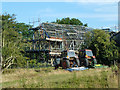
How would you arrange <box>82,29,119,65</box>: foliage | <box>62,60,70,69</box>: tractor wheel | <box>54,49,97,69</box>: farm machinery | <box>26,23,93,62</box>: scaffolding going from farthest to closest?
<box>26,23,93,62</box>: scaffolding, <box>82,29,119,65</box>: foliage, <box>54,49,97,69</box>: farm machinery, <box>62,60,70,69</box>: tractor wheel

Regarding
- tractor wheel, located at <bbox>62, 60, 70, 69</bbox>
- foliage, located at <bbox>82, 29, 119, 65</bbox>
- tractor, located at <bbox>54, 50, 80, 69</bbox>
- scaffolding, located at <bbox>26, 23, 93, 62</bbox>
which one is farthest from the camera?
scaffolding, located at <bbox>26, 23, 93, 62</bbox>

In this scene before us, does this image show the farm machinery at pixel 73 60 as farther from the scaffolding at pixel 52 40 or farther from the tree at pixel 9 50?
the scaffolding at pixel 52 40

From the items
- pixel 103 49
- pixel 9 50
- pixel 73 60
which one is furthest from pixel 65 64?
pixel 103 49

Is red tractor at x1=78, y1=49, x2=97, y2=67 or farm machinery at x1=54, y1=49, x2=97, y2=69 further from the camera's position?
red tractor at x1=78, y1=49, x2=97, y2=67

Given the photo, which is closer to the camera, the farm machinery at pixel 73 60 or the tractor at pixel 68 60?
the tractor at pixel 68 60

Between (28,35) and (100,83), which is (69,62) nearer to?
(100,83)

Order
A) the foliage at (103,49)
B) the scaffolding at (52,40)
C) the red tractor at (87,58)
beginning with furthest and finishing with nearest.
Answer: the scaffolding at (52,40), the foliage at (103,49), the red tractor at (87,58)

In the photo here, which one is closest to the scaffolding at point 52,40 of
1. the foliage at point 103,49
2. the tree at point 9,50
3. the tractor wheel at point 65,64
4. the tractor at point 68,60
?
the foliage at point 103,49

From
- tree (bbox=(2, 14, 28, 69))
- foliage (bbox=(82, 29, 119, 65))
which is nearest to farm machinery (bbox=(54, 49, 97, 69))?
foliage (bbox=(82, 29, 119, 65))

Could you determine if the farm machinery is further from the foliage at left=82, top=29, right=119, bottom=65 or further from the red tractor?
the foliage at left=82, top=29, right=119, bottom=65

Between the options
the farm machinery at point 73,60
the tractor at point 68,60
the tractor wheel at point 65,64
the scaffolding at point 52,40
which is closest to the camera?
the tractor wheel at point 65,64

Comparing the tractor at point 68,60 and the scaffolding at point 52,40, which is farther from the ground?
the scaffolding at point 52,40

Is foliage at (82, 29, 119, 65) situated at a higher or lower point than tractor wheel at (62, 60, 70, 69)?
higher

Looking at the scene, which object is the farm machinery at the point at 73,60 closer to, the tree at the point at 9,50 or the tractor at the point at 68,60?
the tractor at the point at 68,60
